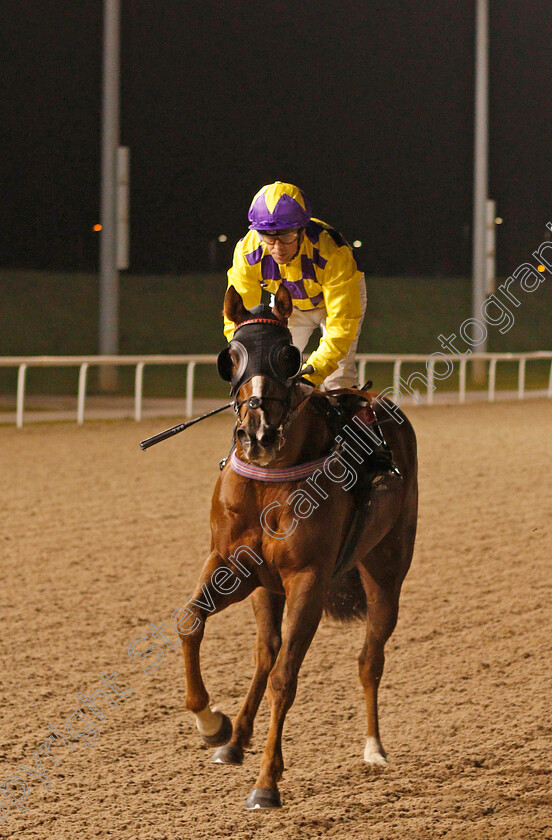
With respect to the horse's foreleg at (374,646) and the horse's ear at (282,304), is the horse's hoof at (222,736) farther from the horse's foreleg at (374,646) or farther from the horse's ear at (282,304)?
the horse's ear at (282,304)

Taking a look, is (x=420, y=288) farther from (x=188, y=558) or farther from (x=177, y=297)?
(x=188, y=558)

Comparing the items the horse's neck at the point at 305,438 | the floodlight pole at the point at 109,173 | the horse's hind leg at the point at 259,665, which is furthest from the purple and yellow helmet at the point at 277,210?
the floodlight pole at the point at 109,173

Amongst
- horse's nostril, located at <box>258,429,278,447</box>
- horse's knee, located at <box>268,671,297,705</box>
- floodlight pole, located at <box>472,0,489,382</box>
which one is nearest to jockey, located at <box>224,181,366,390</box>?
horse's nostril, located at <box>258,429,278,447</box>

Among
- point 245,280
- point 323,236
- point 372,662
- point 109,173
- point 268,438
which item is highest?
point 109,173

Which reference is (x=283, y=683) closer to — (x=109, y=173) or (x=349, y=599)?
(x=349, y=599)

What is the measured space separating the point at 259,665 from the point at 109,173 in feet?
38.7

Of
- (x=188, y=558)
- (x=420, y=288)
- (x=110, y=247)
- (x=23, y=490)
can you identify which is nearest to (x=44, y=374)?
(x=110, y=247)

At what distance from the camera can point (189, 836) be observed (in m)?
2.83

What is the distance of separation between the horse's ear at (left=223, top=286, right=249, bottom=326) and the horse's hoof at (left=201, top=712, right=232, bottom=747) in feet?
3.84

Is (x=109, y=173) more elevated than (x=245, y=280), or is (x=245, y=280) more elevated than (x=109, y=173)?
(x=109, y=173)

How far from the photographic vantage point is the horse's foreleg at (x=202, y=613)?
303 cm

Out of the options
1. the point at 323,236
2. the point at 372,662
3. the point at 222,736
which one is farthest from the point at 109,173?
the point at 222,736

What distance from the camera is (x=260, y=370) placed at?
288 centimetres

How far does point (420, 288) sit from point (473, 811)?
133ft
